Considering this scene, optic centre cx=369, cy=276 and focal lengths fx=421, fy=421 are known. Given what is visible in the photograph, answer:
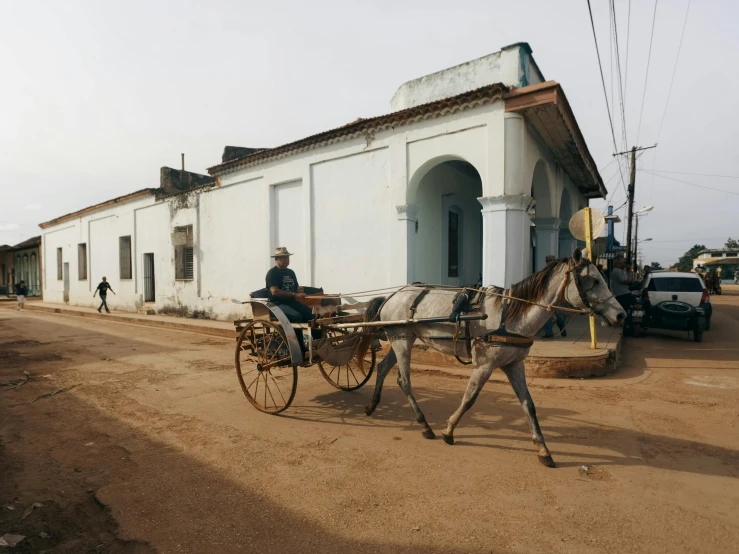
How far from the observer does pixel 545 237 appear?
34.3 ft

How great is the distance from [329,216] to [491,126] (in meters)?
4.13

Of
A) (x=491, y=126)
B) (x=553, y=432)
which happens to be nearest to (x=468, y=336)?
(x=553, y=432)

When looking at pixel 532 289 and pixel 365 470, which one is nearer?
pixel 365 470

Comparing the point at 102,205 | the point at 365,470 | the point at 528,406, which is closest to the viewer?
the point at 365,470

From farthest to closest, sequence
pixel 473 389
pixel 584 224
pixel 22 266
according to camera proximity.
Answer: pixel 22 266
pixel 584 224
pixel 473 389

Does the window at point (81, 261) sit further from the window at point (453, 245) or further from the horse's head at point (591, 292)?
the horse's head at point (591, 292)

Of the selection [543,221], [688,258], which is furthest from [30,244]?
[688,258]

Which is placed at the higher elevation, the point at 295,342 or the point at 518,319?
the point at 518,319

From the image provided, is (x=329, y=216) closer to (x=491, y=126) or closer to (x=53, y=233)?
(x=491, y=126)

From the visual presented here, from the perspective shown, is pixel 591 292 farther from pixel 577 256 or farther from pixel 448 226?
pixel 448 226

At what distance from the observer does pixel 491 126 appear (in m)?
7.55

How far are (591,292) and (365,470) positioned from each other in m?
2.33

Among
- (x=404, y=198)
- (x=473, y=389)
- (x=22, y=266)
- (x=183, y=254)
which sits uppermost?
(x=404, y=198)

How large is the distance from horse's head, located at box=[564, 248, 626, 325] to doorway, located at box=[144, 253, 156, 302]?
1626 cm
